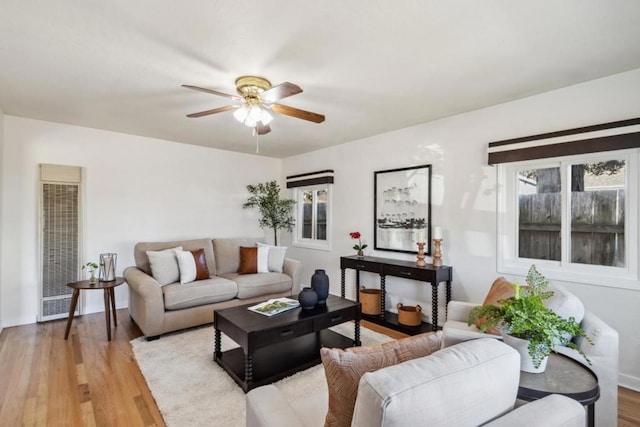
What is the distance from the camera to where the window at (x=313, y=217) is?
5020 mm

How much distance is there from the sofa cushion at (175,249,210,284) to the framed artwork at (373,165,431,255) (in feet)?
7.44

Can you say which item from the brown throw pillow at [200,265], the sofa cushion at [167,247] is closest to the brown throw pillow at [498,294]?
the brown throw pillow at [200,265]

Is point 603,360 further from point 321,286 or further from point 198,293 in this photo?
point 198,293

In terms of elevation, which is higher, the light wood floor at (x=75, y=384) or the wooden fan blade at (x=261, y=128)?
the wooden fan blade at (x=261, y=128)

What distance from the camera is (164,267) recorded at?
352cm

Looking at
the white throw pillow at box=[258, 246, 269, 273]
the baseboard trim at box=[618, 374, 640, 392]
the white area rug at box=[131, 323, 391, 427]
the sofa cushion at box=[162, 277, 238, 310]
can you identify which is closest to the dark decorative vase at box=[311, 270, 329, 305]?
the white area rug at box=[131, 323, 391, 427]

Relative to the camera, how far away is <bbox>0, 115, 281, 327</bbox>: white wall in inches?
140

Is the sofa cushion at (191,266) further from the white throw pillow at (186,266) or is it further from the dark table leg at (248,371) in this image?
the dark table leg at (248,371)

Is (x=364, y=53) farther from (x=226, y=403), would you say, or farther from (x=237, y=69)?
(x=226, y=403)

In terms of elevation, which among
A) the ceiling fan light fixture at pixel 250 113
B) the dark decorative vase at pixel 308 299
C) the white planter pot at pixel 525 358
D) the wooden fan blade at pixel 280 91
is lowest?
the dark decorative vase at pixel 308 299

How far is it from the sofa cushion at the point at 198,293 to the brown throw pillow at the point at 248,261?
1.50 feet

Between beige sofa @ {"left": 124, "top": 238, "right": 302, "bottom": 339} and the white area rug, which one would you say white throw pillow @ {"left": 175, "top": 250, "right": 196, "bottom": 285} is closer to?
beige sofa @ {"left": 124, "top": 238, "right": 302, "bottom": 339}

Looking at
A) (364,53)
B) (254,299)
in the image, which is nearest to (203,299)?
(254,299)

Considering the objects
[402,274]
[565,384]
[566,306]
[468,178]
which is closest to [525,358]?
[565,384]
